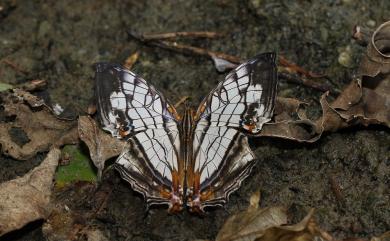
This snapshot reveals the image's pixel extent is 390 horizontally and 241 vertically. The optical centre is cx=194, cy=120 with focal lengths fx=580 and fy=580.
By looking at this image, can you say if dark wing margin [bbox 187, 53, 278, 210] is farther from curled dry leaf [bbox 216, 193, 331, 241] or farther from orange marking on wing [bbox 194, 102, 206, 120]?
curled dry leaf [bbox 216, 193, 331, 241]

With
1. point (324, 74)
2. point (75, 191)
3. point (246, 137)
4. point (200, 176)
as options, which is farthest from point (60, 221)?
point (324, 74)

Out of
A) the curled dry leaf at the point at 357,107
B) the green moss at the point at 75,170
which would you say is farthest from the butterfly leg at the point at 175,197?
the curled dry leaf at the point at 357,107

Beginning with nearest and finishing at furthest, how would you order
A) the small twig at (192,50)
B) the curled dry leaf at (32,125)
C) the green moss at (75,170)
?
the green moss at (75,170)
the curled dry leaf at (32,125)
the small twig at (192,50)

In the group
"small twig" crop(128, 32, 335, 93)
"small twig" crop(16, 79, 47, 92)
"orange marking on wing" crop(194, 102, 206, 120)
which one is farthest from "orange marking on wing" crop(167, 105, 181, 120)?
"small twig" crop(16, 79, 47, 92)

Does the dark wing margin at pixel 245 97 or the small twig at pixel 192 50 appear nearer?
the dark wing margin at pixel 245 97

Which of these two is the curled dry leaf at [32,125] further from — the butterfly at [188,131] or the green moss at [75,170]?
the butterfly at [188,131]

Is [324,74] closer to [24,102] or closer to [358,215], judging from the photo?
[358,215]
